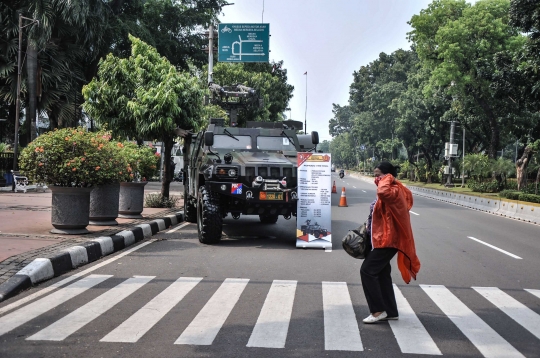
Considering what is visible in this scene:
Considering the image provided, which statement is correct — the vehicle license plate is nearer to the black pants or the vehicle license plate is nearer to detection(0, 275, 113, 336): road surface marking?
detection(0, 275, 113, 336): road surface marking

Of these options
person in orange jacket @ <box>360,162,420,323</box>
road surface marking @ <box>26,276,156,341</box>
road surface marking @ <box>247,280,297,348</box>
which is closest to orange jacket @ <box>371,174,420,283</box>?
person in orange jacket @ <box>360,162,420,323</box>

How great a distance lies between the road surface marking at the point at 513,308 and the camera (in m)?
6.12

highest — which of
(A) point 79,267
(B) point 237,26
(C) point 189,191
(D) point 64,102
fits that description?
(B) point 237,26

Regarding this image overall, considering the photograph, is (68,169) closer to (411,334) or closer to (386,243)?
(386,243)

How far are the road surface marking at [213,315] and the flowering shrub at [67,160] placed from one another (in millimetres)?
4038

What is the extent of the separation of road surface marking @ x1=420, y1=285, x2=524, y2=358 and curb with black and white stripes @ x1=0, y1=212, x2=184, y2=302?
504 cm

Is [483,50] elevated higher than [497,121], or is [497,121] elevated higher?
[483,50]

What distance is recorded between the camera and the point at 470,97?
37.2 m

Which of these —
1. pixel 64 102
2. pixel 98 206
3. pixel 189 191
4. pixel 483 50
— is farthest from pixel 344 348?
pixel 483 50

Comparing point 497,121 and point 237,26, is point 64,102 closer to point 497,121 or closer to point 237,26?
point 237,26

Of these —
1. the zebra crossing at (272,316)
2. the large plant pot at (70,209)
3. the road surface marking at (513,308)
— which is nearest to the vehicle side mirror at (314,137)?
the large plant pot at (70,209)

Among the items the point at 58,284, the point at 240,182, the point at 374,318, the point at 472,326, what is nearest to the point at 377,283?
the point at 374,318

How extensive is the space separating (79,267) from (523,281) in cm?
660

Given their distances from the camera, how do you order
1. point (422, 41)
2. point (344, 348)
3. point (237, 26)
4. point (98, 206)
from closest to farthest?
point (344, 348) → point (98, 206) → point (237, 26) → point (422, 41)
